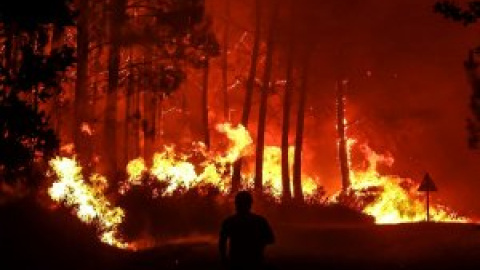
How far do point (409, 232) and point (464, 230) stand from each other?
5.91 ft

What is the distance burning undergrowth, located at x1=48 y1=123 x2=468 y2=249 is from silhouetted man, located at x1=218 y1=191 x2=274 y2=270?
35.5 feet

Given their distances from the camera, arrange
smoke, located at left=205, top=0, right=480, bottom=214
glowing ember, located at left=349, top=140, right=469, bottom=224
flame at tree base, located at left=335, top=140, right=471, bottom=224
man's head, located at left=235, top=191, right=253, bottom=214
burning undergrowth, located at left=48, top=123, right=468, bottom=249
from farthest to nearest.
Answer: smoke, located at left=205, top=0, right=480, bottom=214
glowing ember, located at left=349, top=140, right=469, bottom=224
flame at tree base, located at left=335, top=140, right=471, bottom=224
burning undergrowth, located at left=48, top=123, right=468, bottom=249
man's head, located at left=235, top=191, right=253, bottom=214

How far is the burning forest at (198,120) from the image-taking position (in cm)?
1889

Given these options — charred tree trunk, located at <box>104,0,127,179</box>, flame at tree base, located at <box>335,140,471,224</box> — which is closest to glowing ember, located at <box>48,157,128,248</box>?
charred tree trunk, located at <box>104,0,127,179</box>

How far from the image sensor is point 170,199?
26016 mm

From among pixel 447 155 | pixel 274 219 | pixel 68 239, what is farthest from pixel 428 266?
pixel 447 155

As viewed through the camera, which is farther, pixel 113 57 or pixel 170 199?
pixel 113 57

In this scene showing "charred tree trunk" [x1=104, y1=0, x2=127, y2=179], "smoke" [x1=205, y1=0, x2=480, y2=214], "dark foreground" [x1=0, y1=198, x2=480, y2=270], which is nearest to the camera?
"dark foreground" [x1=0, y1=198, x2=480, y2=270]

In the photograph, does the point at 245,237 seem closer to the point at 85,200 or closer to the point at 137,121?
the point at 85,200

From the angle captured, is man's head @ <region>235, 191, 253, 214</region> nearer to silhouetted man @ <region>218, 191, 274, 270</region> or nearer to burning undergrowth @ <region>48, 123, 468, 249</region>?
silhouetted man @ <region>218, 191, 274, 270</region>

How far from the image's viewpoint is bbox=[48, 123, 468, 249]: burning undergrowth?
72.9 feet

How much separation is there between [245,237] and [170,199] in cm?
1559

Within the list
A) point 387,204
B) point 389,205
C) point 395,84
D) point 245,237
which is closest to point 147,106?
point 387,204

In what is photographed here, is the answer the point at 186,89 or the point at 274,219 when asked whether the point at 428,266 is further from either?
the point at 186,89
